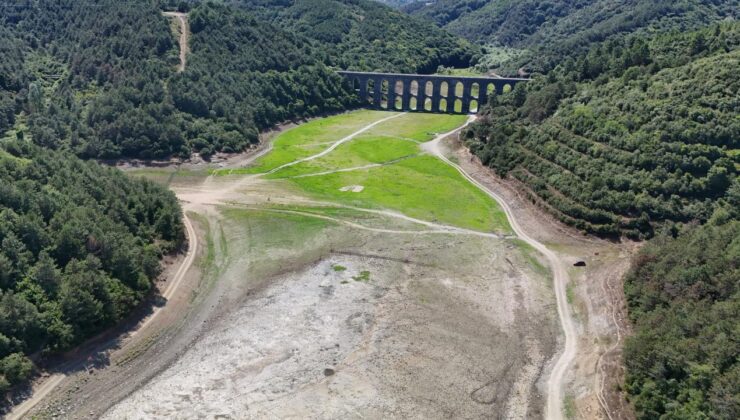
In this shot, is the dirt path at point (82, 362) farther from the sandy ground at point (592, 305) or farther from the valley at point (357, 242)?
the sandy ground at point (592, 305)

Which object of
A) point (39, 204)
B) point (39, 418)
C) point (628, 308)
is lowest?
point (39, 418)

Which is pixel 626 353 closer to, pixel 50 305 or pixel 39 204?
pixel 50 305

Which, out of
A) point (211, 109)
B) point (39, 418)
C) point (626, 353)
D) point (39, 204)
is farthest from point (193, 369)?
point (211, 109)

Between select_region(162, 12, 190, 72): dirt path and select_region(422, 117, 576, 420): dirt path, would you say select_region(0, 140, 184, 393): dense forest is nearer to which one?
select_region(422, 117, 576, 420): dirt path

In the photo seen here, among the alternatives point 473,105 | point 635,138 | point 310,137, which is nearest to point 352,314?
point 635,138

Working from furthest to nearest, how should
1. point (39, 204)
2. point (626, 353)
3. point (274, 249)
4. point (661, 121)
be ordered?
1. point (661, 121)
2. point (274, 249)
3. point (39, 204)
4. point (626, 353)

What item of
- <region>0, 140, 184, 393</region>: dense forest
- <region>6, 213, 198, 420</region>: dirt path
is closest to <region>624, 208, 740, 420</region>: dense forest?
<region>6, 213, 198, 420</region>: dirt path
